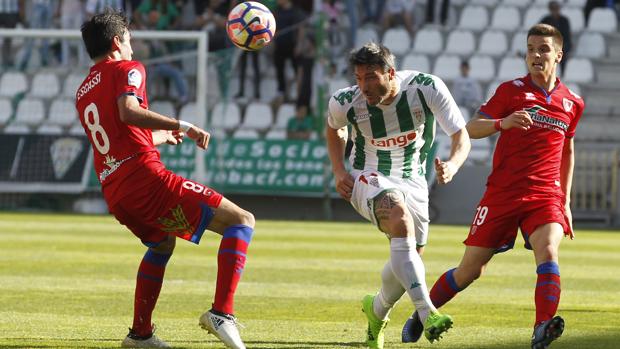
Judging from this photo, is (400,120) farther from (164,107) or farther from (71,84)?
(71,84)

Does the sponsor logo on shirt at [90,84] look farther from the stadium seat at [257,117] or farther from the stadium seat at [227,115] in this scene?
the stadium seat at [257,117]

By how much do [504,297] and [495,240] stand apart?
10.2 feet

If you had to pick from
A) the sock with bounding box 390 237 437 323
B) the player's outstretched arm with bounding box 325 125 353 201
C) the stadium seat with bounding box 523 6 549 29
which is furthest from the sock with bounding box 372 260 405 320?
the stadium seat with bounding box 523 6 549 29

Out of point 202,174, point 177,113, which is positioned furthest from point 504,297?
point 177,113

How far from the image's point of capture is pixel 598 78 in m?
26.1

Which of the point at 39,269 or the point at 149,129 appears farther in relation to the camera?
the point at 39,269

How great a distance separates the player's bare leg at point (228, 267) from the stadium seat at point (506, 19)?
68.6 ft

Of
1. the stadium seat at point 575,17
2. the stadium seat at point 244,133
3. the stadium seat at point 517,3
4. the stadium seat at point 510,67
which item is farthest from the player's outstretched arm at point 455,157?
the stadium seat at point 517,3

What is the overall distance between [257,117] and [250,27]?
15199 millimetres

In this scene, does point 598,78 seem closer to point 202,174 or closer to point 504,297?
point 202,174

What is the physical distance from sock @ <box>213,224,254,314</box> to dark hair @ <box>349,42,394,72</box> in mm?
1166

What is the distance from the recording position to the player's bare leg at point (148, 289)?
7441mm

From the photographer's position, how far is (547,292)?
7.21 metres

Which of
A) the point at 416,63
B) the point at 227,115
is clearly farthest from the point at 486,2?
the point at 227,115
